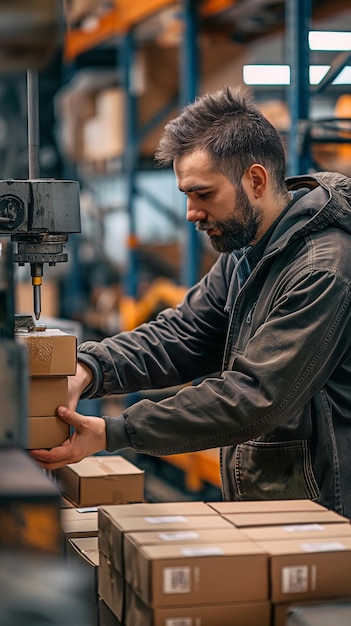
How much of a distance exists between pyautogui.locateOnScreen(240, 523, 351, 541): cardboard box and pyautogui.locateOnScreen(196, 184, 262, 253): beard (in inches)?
46.4

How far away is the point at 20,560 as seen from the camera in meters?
2.09

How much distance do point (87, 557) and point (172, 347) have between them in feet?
3.63

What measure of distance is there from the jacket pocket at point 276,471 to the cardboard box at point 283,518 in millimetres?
523

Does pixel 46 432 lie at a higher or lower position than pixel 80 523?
higher

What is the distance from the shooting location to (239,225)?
10.9ft

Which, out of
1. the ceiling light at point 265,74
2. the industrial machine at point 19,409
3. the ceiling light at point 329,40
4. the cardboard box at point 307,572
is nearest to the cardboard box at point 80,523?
the industrial machine at point 19,409

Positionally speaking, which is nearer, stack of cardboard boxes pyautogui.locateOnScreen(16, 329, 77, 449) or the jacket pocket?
stack of cardboard boxes pyautogui.locateOnScreen(16, 329, 77, 449)

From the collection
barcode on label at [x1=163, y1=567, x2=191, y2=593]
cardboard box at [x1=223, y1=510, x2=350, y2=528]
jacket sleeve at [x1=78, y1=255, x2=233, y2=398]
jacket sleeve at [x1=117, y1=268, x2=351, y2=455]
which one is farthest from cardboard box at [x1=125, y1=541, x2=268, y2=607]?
jacket sleeve at [x1=78, y1=255, x2=233, y2=398]

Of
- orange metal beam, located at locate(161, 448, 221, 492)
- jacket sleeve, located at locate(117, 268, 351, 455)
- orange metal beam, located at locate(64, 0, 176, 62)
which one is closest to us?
jacket sleeve, located at locate(117, 268, 351, 455)

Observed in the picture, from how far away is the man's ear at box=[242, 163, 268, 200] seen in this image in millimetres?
3297

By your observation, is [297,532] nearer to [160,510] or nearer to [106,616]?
[160,510]

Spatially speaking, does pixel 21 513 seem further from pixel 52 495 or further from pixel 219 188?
pixel 219 188

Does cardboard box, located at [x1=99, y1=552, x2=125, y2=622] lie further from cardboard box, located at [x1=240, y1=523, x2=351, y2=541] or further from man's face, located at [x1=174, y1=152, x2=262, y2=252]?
man's face, located at [x1=174, y1=152, x2=262, y2=252]

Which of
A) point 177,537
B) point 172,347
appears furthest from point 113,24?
point 177,537
